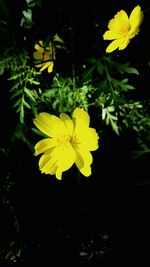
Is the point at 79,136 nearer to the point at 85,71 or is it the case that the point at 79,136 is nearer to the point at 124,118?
the point at 85,71

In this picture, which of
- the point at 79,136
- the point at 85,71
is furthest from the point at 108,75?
the point at 79,136

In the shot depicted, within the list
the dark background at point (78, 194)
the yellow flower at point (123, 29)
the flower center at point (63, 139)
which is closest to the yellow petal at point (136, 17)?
the yellow flower at point (123, 29)

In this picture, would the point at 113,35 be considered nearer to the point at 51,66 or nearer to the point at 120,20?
the point at 120,20

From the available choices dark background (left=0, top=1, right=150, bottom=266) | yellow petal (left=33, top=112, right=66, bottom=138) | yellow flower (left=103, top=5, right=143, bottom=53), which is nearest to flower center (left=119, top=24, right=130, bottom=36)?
yellow flower (left=103, top=5, right=143, bottom=53)

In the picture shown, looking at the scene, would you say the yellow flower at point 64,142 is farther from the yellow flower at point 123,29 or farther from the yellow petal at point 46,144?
the yellow flower at point 123,29

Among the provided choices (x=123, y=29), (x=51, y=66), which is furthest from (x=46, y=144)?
(x=123, y=29)
